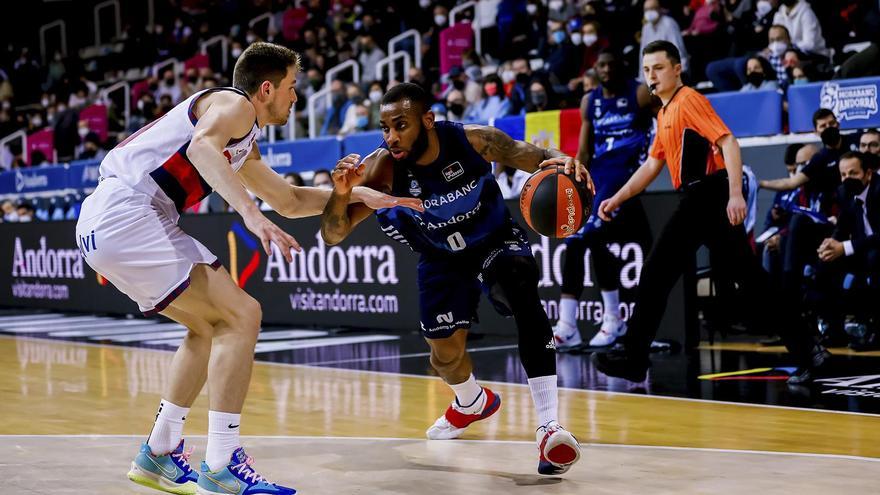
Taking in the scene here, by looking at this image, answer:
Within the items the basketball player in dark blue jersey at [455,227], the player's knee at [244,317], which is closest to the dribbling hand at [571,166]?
the basketball player in dark blue jersey at [455,227]

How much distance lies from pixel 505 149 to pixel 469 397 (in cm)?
128

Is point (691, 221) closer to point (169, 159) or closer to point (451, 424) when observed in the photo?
point (451, 424)

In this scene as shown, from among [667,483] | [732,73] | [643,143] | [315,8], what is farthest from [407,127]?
[315,8]

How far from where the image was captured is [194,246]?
4.73m

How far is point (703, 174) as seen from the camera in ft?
22.9

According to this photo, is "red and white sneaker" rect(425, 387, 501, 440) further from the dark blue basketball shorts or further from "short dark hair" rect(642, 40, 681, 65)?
"short dark hair" rect(642, 40, 681, 65)

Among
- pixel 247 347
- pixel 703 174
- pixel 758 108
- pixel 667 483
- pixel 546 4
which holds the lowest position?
pixel 667 483

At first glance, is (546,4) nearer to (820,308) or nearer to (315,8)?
(315,8)

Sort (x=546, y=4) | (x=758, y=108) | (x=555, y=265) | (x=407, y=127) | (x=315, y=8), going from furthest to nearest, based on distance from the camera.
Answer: (x=315, y=8), (x=546, y=4), (x=758, y=108), (x=555, y=265), (x=407, y=127)

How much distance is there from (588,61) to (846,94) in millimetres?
4469

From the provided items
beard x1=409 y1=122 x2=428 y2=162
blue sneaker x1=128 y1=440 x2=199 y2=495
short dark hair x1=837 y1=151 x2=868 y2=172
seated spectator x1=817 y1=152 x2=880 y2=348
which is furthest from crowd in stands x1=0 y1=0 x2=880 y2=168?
blue sneaker x1=128 y1=440 x2=199 y2=495

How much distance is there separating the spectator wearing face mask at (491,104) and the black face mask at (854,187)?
5517mm

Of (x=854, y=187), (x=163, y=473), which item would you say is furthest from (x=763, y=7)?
(x=163, y=473)

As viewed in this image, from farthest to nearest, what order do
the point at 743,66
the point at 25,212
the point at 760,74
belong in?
the point at 25,212 → the point at 743,66 → the point at 760,74
